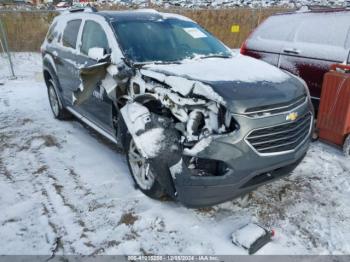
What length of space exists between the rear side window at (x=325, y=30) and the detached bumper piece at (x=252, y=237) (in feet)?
9.95

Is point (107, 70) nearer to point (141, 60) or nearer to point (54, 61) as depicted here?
point (141, 60)

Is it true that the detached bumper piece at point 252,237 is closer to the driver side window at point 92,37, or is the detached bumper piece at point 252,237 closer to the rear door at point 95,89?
the rear door at point 95,89

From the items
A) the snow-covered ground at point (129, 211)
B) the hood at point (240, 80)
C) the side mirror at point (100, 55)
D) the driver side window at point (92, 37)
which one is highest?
the driver side window at point (92, 37)

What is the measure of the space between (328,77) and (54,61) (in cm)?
422

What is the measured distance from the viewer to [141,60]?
3545 mm

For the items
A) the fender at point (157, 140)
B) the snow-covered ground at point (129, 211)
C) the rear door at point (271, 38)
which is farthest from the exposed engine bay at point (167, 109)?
the rear door at point (271, 38)

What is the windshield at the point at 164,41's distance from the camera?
3.66 metres

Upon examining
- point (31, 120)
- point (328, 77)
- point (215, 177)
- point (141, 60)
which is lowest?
point (31, 120)

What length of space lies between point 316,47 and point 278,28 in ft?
3.08

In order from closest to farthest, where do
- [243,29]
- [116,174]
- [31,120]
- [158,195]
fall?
[158,195] < [116,174] < [31,120] < [243,29]

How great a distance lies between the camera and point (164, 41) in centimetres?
396

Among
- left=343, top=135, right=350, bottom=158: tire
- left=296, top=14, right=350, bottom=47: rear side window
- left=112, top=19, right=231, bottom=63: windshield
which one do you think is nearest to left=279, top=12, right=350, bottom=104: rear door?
left=296, top=14, right=350, bottom=47: rear side window

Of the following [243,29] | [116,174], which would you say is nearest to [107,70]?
[116,174]

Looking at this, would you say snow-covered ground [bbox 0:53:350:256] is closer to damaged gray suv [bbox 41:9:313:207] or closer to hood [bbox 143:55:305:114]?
damaged gray suv [bbox 41:9:313:207]
